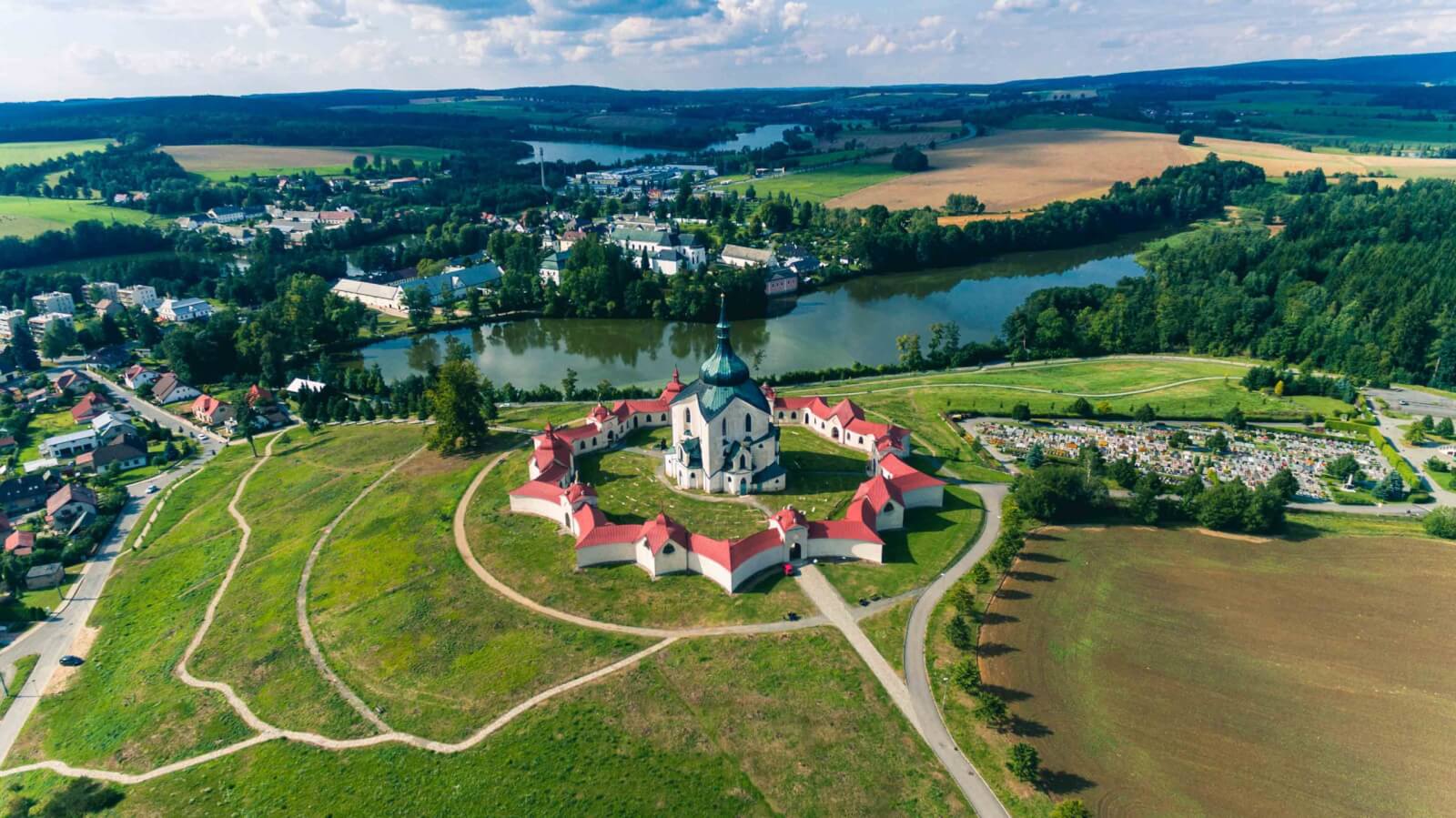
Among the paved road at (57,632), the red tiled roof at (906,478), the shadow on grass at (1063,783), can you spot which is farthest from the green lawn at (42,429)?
the shadow on grass at (1063,783)

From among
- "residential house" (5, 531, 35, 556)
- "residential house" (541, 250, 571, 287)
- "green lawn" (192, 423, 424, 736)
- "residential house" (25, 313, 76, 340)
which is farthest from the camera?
"residential house" (541, 250, 571, 287)

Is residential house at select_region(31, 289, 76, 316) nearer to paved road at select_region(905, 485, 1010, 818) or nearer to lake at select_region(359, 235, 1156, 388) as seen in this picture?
lake at select_region(359, 235, 1156, 388)

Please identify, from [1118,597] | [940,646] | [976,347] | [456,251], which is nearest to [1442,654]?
[1118,597]

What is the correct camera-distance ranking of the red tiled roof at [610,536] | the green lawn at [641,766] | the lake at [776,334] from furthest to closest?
the lake at [776,334]
the red tiled roof at [610,536]
the green lawn at [641,766]

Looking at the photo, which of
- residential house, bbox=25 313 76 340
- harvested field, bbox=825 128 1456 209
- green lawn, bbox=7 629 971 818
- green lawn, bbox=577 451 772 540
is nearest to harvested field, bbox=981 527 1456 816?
green lawn, bbox=7 629 971 818

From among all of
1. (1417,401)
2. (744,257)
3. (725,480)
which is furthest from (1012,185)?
(725,480)

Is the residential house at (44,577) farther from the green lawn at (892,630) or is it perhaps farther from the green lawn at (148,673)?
the green lawn at (892,630)
